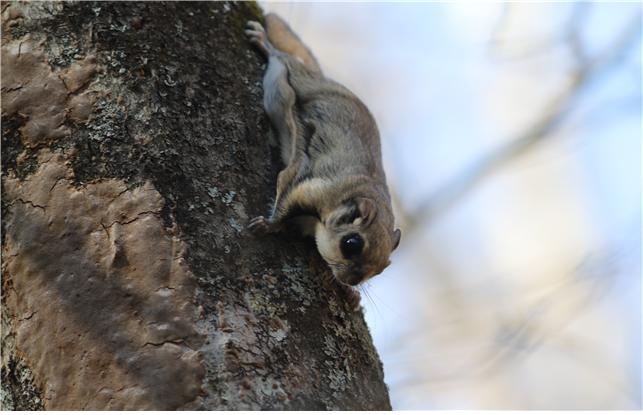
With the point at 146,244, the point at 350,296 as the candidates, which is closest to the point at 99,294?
the point at 146,244

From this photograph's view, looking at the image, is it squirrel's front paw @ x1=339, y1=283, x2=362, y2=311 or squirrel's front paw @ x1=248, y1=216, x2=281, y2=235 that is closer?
squirrel's front paw @ x1=248, y1=216, x2=281, y2=235

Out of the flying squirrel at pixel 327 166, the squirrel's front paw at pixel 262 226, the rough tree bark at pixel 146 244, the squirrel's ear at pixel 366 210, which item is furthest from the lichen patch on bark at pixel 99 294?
the squirrel's ear at pixel 366 210

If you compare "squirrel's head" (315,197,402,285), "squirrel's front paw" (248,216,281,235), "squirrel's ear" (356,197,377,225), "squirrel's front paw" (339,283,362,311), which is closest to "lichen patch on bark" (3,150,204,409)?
"squirrel's front paw" (248,216,281,235)

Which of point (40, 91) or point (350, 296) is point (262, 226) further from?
point (40, 91)

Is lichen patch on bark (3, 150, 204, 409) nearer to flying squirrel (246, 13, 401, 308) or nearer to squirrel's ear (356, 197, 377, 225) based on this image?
flying squirrel (246, 13, 401, 308)

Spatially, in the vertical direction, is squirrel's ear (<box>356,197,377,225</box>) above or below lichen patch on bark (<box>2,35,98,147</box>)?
below

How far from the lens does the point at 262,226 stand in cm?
203

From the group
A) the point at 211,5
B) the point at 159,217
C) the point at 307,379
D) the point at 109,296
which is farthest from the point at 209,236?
the point at 211,5

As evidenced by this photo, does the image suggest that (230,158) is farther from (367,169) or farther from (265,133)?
(367,169)

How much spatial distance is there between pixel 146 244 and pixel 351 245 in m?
1.02

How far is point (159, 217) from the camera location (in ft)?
6.07

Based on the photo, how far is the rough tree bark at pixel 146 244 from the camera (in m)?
1.70

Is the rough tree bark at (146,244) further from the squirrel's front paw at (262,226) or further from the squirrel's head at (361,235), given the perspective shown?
the squirrel's head at (361,235)

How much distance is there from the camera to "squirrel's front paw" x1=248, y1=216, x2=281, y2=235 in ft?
6.53
